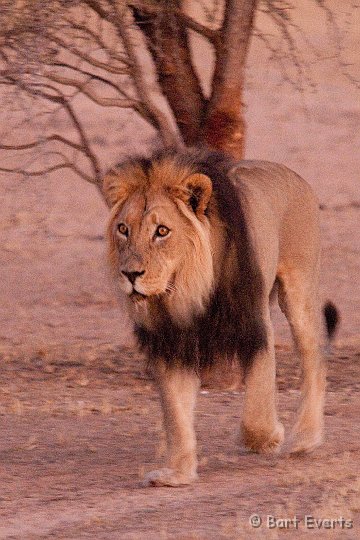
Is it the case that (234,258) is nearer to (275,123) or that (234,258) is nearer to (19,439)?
(19,439)

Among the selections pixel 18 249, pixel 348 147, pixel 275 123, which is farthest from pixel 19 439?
pixel 275 123

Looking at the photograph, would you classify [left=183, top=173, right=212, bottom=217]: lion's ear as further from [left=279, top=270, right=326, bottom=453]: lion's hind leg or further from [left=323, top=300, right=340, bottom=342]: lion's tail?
[left=323, top=300, right=340, bottom=342]: lion's tail

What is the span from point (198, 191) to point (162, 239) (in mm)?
283

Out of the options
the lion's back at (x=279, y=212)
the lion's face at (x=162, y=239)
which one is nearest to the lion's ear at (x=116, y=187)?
the lion's face at (x=162, y=239)

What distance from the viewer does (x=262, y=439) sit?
618 centimetres

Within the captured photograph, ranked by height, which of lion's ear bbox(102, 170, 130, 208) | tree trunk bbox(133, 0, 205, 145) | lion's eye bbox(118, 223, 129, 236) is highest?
lion's ear bbox(102, 170, 130, 208)

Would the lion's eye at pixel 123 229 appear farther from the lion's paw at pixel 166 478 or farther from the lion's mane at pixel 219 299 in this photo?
the lion's paw at pixel 166 478

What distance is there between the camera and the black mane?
19.2 ft

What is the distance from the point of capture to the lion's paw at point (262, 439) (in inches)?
242

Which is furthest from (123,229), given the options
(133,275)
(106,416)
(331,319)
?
(106,416)

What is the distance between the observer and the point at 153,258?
5.54 meters

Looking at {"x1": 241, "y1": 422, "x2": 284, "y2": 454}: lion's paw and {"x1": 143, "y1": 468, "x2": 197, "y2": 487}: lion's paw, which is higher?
{"x1": 143, "y1": 468, "x2": 197, "y2": 487}: lion's paw

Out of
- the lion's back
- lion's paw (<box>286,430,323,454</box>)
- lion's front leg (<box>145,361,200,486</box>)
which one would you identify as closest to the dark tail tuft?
the lion's back

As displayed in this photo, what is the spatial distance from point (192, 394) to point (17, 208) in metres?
11.2
